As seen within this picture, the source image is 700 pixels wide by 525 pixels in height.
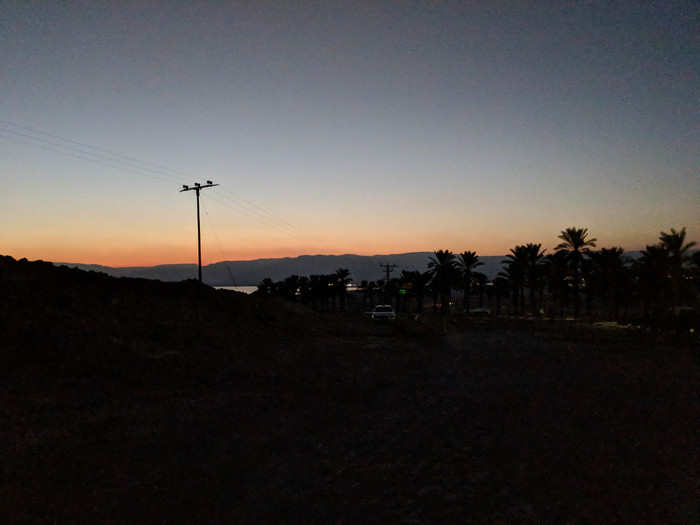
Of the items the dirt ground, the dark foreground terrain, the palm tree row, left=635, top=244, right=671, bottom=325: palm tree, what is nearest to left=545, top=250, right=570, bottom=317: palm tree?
the palm tree row

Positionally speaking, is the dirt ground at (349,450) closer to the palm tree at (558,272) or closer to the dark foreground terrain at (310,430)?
the dark foreground terrain at (310,430)

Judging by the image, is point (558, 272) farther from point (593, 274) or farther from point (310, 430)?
point (310, 430)

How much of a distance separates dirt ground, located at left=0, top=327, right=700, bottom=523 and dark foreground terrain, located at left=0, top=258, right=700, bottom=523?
44 mm

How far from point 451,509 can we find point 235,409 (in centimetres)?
736

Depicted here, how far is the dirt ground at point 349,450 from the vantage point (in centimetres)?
621

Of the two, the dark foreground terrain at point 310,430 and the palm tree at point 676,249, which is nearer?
the dark foreground terrain at point 310,430

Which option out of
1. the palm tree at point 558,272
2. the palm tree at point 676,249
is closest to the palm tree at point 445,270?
the palm tree at point 558,272

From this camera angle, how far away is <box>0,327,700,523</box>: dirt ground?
20.4ft

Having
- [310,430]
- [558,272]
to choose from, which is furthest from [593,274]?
[310,430]

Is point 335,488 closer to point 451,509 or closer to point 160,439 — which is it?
point 451,509

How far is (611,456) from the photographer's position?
8.19m

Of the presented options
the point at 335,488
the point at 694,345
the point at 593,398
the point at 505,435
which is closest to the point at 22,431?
the point at 335,488

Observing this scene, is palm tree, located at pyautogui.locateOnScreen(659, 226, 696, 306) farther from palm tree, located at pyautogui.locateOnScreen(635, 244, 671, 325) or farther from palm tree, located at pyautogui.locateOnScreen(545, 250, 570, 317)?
palm tree, located at pyautogui.locateOnScreen(545, 250, 570, 317)

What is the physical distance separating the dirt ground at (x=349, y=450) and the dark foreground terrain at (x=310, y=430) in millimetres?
44
